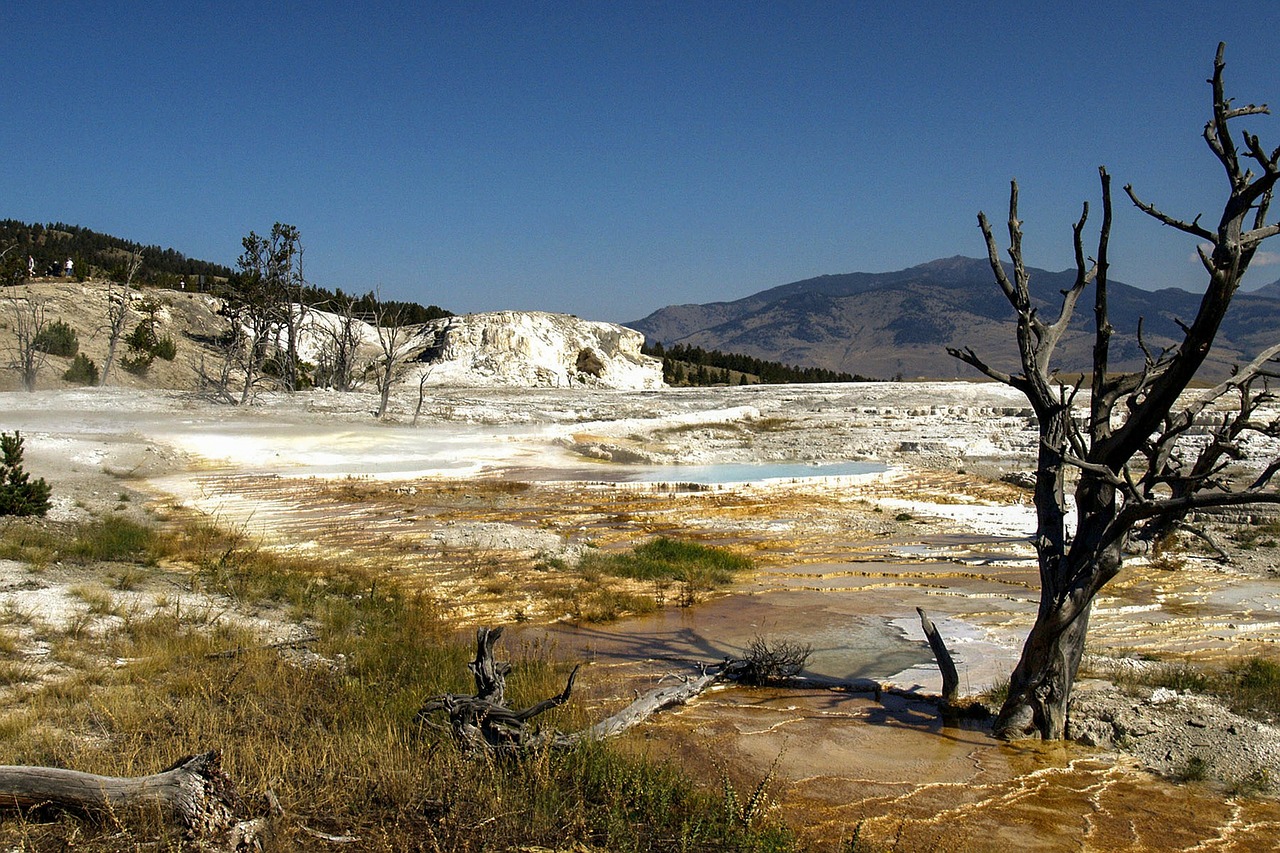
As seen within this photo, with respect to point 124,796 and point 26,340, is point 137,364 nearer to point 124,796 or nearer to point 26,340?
point 26,340

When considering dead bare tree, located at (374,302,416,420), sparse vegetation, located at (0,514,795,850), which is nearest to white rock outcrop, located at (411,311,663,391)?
dead bare tree, located at (374,302,416,420)

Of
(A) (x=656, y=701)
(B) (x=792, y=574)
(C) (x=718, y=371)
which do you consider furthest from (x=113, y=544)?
(C) (x=718, y=371)

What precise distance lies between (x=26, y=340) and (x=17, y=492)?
3189cm

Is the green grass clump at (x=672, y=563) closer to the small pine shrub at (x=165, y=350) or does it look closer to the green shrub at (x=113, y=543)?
the green shrub at (x=113, y=543)

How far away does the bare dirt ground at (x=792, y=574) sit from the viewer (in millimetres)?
5547

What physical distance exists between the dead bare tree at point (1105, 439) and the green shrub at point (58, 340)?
1691 inches

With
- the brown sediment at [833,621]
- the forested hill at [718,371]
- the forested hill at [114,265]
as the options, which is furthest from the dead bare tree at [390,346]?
the brown sediment at [833,621]

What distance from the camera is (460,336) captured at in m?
54.2

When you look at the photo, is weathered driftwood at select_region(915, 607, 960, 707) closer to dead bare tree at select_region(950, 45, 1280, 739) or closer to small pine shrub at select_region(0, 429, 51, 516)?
dead bare tree at select_region(950, 45, 1280, 739)

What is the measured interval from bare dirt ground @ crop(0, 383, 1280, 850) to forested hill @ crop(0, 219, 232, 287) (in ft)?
107

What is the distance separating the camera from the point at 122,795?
12.4ft

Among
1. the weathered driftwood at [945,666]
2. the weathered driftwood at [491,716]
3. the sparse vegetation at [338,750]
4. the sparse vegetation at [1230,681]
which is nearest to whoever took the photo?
the sparse vegetation at [338,750]

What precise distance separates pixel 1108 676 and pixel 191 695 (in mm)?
7394

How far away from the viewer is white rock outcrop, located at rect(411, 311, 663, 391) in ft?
170
